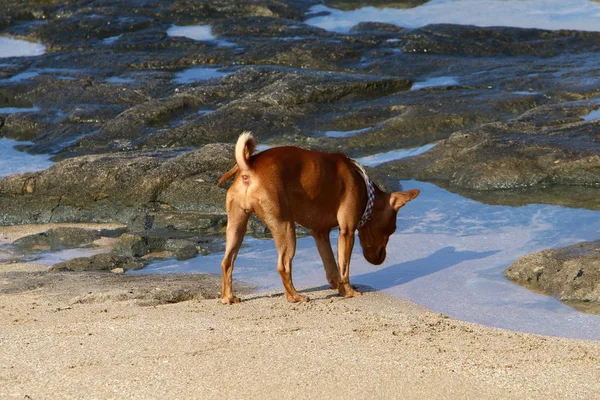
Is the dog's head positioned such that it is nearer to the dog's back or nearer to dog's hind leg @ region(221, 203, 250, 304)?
the dog's back

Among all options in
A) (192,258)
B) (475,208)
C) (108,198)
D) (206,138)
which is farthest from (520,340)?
(206,138)

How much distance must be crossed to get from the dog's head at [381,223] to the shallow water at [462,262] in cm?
36

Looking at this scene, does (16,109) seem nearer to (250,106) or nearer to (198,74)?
(198,74)

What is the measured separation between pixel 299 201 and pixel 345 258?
0.71 meters

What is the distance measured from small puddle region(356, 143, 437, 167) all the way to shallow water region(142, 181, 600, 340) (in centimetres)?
205

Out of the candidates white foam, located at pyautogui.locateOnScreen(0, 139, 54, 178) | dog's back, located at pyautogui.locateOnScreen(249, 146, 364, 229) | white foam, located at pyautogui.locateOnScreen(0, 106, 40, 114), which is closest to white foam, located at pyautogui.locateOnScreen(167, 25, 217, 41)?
white foam, located at pyautogui.locateOnScreen(0, 106, 40, 114)

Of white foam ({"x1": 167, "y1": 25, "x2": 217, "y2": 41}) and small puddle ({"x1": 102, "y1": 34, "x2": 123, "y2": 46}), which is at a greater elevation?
white foam ({"x1": 167, "y1": 25, "x2": 217, "y2": 41})

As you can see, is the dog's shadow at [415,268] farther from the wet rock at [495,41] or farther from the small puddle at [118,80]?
the wet rock at [495,41]

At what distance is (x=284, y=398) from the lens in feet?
19.5

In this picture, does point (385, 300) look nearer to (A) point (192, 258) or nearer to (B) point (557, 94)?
(A) point (192, 258)

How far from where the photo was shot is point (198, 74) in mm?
21969

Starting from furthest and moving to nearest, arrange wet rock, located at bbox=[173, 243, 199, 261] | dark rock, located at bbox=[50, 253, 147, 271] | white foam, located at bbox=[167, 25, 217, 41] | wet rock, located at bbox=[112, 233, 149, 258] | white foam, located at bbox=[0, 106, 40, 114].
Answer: white foam, located at bbox=[167, 25, 217, 41]
white foam, located at bbox=[0, 106, 40, 114]
wet rock, located at bbox=[112, 233, 149, 258]
wet rock, located at bbox=[173, 243, 199, 261]
dark rock, located at bbox=[50, 253, 147, 271]

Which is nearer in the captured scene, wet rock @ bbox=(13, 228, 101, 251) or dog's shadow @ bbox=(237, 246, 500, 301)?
dog's shadow @ bbox=(237, 246, 500, 301)

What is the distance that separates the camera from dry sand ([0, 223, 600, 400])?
608cm
